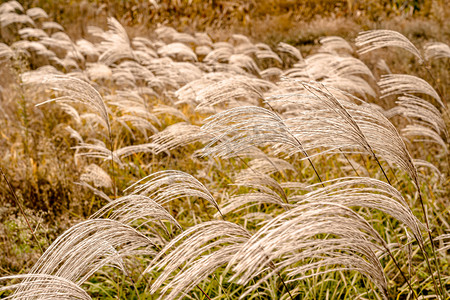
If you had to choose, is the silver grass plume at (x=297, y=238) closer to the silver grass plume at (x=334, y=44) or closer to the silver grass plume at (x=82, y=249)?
the silver grass plume at (x=82, y=249)

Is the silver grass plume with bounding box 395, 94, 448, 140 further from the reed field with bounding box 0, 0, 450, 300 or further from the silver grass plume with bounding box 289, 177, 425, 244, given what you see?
the silver grass plume with bounding box 289, 177, 425, 244

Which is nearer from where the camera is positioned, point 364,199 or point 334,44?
point 364,199

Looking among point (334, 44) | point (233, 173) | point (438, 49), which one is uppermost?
point (438, 49)

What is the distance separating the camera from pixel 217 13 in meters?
14.4

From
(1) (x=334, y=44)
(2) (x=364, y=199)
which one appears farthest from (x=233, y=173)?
(2) (x=364, y=199)

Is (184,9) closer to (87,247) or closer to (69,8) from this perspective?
(69,8)

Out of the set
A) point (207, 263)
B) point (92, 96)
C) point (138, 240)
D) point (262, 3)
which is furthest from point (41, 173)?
point (262, 3)

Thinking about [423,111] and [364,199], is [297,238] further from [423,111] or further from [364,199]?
[423,111]

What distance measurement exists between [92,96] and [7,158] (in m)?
3.19

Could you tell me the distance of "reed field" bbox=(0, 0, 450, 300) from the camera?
1346 millimetres

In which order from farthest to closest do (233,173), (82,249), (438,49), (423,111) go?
1. (233,173)
2. (438,49)
3. (423,111)
4. (82,249)

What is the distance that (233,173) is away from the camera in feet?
14.9

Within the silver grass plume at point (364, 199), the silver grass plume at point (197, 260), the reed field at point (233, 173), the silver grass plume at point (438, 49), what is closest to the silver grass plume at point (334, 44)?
the reed field at point (233, 173)

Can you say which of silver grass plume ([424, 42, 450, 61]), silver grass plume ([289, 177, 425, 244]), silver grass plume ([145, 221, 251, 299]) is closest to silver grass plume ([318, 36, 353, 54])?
silver grass plume ([424, 42, 450, 61])
